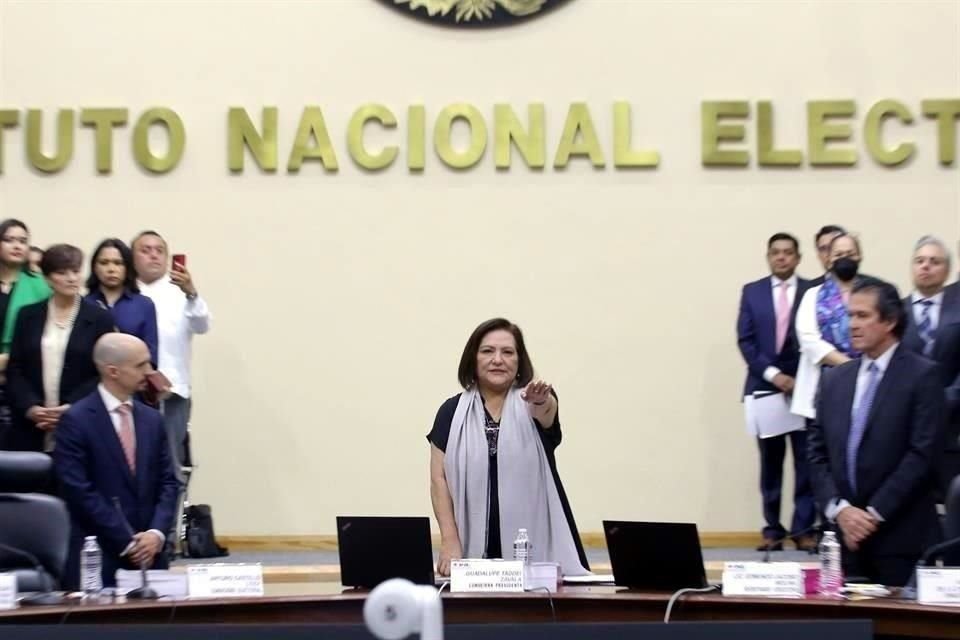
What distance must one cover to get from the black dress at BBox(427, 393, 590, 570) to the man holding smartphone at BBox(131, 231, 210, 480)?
2481 mm

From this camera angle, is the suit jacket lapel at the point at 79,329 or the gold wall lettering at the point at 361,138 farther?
the gold wall lettering at the point at 361,138

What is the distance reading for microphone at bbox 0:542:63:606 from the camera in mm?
3521

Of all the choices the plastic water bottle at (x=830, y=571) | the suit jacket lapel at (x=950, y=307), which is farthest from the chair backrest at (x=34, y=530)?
the suit jacket lapel at (x=950, y=307)

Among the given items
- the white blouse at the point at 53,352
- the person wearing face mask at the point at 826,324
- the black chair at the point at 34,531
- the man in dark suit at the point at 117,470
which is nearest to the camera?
the black chair at the point at 34,531

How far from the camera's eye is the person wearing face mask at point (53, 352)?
225 inches

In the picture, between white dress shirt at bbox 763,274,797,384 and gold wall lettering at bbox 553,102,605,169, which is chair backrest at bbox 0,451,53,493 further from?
gold wall lettering at bbox 553,102,605,169

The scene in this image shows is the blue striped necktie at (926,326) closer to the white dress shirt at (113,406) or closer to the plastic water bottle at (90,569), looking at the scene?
the white dress shirt at (113,406)

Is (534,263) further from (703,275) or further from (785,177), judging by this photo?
(785,177)

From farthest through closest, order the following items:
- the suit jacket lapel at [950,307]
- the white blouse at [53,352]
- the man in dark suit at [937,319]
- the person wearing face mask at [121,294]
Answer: the person wearing face mask at [121,294]
the white blouse at [53,352]
the suit jacket lapel at [950,307]
the man in dark suit at [937,319]

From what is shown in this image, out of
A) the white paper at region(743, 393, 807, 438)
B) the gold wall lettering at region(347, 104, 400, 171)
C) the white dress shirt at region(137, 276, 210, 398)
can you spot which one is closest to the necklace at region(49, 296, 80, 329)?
the white dress shirt at region(137, 276, 210, 398)

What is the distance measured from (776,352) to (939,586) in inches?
140

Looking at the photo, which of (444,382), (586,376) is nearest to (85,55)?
(444,382)

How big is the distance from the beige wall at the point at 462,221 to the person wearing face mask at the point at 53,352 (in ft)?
5.77

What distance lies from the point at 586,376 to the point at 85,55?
10.3ft
